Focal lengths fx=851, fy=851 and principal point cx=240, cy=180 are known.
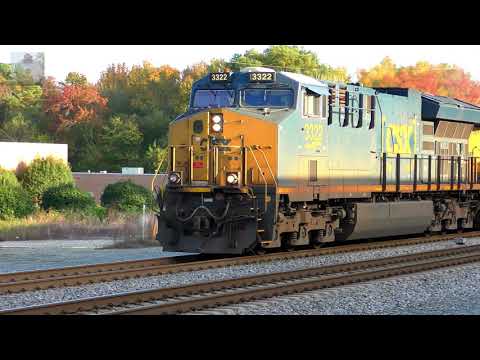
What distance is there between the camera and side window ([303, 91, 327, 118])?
61.7ft

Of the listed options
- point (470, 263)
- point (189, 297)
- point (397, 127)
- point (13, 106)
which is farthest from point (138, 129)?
point (189, 297)

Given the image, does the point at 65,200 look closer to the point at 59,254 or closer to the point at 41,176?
the point at 41,176

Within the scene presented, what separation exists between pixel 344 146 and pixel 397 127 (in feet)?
10.5

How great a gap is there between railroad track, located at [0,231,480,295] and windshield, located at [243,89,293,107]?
10.9ft

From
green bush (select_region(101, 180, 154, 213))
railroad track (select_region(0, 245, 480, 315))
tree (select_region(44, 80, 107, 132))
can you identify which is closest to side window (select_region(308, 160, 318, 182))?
railroad track (select_region(0, 245, 480, 315))

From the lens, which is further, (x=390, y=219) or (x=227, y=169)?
(x=390, y=219)

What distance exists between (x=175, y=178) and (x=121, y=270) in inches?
122

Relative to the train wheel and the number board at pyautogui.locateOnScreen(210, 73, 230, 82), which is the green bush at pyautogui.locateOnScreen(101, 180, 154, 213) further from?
the number board at pyautogui.locateOnScreen(210, 73, 230, 82)

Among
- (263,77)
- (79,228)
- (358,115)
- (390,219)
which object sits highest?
(263,77)

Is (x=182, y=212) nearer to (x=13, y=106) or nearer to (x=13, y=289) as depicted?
(x=13, y=289)

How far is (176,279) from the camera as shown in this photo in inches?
603

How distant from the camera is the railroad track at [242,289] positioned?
11.4 m

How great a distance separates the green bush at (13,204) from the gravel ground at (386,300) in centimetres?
1846

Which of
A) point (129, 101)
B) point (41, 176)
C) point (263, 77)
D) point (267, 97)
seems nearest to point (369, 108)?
point (267, 97)
